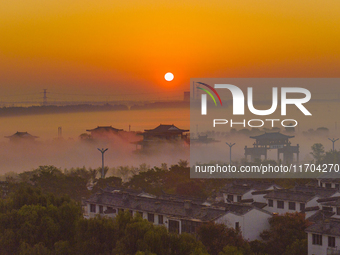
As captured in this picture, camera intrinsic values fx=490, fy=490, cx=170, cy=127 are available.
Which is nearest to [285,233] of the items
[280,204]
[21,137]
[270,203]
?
[280,204]

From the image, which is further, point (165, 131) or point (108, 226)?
point (165, 131)

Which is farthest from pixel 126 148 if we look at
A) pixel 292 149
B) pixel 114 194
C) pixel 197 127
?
pixel 114 194

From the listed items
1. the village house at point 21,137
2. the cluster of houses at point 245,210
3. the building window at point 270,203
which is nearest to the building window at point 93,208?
the cluster of houses at point 245,210

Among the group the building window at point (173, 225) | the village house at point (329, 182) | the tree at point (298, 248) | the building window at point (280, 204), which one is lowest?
the tree at point (298, 248)

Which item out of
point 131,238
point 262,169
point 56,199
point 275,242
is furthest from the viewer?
point 262,169

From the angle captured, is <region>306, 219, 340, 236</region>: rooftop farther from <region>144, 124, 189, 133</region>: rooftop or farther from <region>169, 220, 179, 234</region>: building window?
<region>144, 124, 189, 133</region>: rooftop

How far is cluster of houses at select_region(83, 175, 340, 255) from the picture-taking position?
1533 centimetres

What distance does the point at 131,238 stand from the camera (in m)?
12.4

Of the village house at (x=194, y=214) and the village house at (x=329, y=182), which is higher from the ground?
the village house at (x=329, y=182)

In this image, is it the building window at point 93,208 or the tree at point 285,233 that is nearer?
the tree at point 285,233

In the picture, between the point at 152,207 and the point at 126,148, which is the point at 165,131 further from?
the point at 152,207

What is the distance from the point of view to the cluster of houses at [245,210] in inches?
603

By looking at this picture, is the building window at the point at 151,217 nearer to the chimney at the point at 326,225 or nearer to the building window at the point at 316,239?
the building window at the point at 316,239

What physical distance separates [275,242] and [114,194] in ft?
26.9
